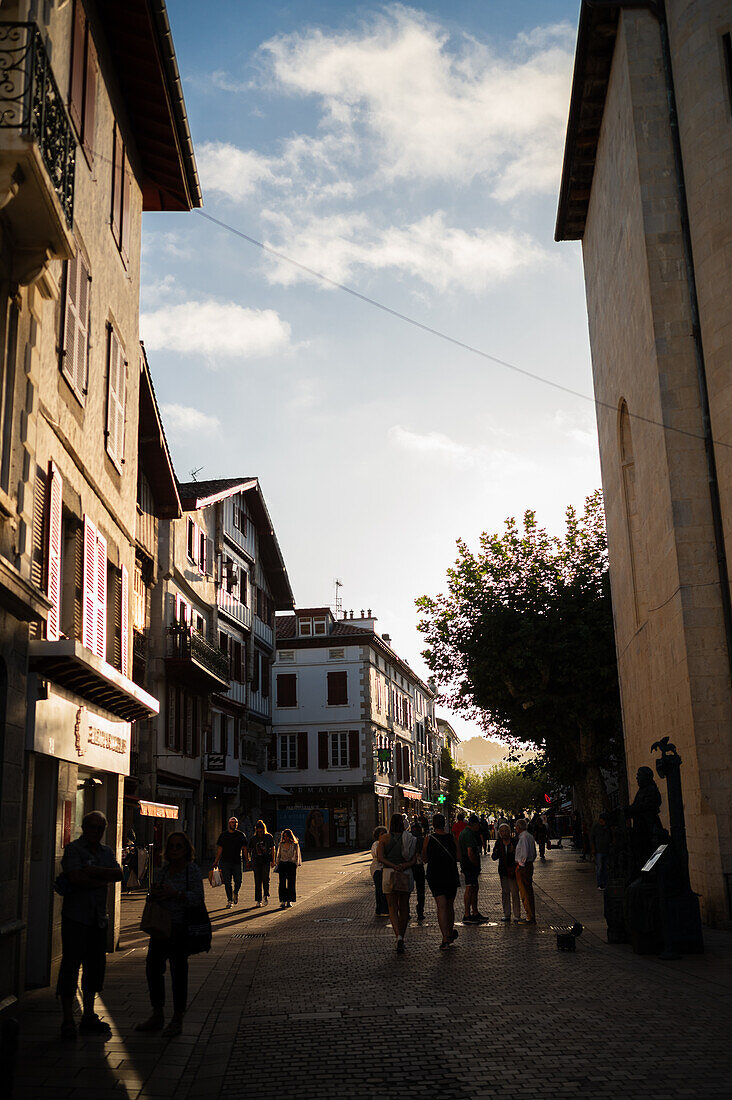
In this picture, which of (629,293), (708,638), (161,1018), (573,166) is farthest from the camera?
(573,166)

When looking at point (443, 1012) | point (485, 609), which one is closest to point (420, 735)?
A: point (485, 609)

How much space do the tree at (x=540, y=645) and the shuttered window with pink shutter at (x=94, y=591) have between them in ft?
62.0

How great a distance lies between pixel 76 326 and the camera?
40.9ft

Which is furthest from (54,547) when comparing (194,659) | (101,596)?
(194,659)

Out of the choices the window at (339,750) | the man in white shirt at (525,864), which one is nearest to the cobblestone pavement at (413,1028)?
the man in white shirt at (525,864)

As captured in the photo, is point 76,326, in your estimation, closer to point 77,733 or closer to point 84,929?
point 77,733

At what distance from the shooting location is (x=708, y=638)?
54.9 ft

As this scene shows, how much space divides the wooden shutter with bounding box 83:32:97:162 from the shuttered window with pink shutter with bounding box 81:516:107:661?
485 cm

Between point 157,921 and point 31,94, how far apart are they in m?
7.00

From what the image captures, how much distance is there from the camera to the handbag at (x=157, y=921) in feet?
27.2

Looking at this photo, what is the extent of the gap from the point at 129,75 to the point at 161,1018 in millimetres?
13203

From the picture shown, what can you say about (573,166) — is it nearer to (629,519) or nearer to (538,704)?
(629,519)

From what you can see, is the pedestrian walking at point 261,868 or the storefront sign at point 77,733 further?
the pedestrian walking at point 261,868

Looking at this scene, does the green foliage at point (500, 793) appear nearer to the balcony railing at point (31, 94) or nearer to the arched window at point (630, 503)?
the arched window at point (630, 503)
